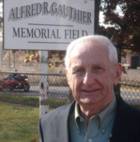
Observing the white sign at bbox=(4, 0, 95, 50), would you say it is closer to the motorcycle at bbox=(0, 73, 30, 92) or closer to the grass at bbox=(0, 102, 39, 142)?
the grass at bbox=(0, 102, 39, 142)

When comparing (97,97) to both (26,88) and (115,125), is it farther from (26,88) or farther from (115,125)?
(26,88)

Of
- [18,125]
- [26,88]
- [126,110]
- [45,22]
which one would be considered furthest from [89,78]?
[26,88]

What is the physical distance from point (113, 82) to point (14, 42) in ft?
11.6

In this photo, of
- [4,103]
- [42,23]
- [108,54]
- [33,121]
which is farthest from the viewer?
[4,103]

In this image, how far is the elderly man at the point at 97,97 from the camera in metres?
2.82

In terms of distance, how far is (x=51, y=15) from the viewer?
20.7ft

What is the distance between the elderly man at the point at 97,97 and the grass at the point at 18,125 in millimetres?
6100

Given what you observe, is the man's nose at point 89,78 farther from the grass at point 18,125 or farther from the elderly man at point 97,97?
the grass at point 18,125

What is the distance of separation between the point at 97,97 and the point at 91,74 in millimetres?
125

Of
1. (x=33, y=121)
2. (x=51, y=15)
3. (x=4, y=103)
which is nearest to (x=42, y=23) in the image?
(x=51, y=15)

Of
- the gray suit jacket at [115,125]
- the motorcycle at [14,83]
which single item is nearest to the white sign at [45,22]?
the gray suit jacket at [115,125]

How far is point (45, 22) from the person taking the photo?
6289 mm

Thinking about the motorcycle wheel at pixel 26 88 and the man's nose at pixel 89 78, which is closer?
the man's nose at pixel 89 78

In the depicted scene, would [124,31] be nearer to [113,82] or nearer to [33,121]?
[33,121]
